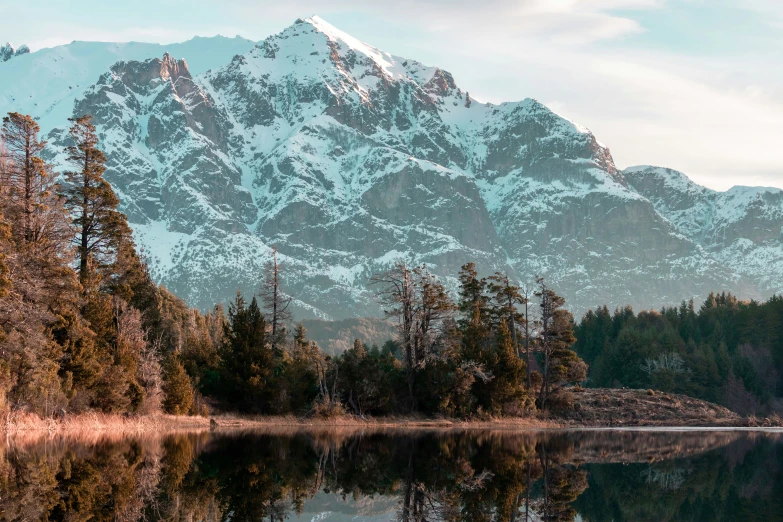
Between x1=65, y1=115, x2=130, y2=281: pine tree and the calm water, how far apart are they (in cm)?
1813

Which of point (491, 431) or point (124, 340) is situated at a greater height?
point (124, 340)

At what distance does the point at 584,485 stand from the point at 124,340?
31.3 metres

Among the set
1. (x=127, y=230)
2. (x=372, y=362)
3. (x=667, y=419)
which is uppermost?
(x=127, y=230)

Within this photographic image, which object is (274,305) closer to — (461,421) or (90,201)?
(461,421)

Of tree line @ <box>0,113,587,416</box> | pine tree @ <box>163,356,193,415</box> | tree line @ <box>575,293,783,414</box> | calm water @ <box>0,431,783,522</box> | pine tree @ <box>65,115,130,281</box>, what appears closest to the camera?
calm water @ <box>0,431,783,522</box>

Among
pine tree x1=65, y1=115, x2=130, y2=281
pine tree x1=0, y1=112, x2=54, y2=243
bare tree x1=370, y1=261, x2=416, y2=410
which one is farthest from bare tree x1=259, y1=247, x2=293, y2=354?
pine tree x1=0, y1=112, x2=54, y2=243

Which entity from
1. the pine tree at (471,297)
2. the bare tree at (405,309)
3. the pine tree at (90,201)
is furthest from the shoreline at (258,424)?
the pine tree at (90,201)

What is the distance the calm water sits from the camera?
26.1 metres

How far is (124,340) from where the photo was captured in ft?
180

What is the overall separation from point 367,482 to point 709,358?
10881 centimetres

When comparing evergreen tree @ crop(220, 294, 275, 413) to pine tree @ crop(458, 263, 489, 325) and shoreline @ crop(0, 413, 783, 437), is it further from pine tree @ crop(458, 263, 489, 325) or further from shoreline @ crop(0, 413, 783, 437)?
pine tree @ crop(458, 263, 489, 325)

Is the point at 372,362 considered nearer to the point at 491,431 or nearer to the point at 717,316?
the point at 491,431

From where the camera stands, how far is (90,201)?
200 ft

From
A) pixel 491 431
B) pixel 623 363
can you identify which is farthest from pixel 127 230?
pixel 623 363
